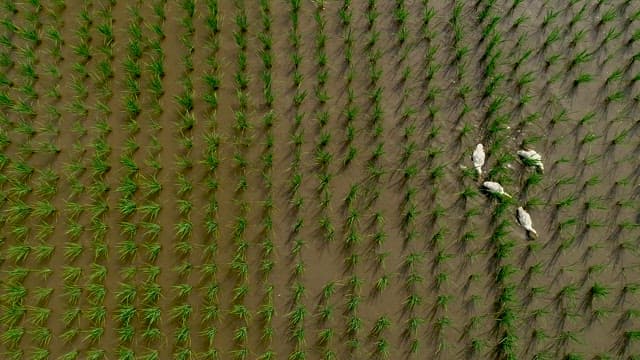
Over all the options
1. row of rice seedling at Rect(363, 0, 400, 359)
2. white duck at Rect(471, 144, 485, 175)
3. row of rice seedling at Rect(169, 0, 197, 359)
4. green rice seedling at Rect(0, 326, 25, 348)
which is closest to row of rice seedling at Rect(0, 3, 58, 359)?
green rice seedling at Rect(0, 326, 25, 348)

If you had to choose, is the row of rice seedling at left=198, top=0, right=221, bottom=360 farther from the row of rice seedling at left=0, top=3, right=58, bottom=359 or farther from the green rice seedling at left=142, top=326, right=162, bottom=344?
the row of rice seedling at left=0, top=3, right=58, bottom=359

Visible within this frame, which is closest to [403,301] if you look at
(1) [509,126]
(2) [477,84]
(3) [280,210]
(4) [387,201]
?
(4) [387,201]

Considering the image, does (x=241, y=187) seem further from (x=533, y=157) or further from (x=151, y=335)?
(x=533, y=157)

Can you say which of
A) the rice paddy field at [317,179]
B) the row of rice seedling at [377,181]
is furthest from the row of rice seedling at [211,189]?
the row of rice seedling at [377,181]

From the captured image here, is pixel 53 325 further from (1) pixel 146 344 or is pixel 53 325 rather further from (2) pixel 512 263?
(2) pixel 512 263

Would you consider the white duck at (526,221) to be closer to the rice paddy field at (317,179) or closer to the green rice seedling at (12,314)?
the rice paddy field at (317,179)

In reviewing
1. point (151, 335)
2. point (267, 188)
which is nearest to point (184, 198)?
point (267, 188)
